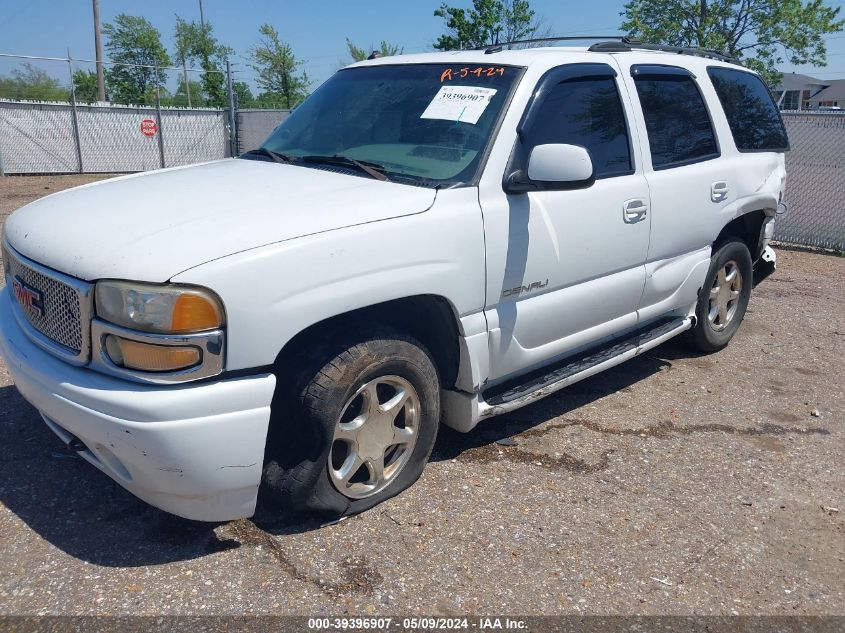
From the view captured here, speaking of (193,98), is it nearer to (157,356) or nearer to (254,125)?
(254,125)

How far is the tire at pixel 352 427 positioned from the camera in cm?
283

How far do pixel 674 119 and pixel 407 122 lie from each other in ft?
6.05

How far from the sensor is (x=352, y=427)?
9.87 feet

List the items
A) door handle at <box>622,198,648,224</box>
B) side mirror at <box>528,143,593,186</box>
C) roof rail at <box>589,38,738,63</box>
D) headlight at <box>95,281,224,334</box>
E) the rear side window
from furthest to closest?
the rear side window < roof rail at <box>589,38,738,63</box> < door handle at <box>622,198,648,224</box> < side mirror at <box>528,143,593,186</box> < headlight at <box>95,281,224,334</box>

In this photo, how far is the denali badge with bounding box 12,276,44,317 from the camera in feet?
9.45

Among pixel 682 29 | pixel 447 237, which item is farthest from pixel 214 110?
pixel 447 237

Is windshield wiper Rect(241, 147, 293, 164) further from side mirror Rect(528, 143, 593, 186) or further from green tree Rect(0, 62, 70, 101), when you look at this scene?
green tree Rect(0, 62, 70, 101)

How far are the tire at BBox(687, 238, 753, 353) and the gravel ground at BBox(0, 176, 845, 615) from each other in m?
0.93

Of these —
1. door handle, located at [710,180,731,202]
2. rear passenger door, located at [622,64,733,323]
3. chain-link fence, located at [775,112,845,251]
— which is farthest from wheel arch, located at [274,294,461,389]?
chain-link fence, located at [775,112,845,251]

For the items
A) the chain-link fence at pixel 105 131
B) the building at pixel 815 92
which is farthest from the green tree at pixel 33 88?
the building at pixel 815 92

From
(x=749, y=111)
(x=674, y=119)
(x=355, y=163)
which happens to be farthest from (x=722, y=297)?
(x=355, y=163)

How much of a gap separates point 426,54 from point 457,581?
9.49ft

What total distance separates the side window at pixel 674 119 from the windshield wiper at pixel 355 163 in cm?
174

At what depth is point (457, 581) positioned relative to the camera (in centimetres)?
280
